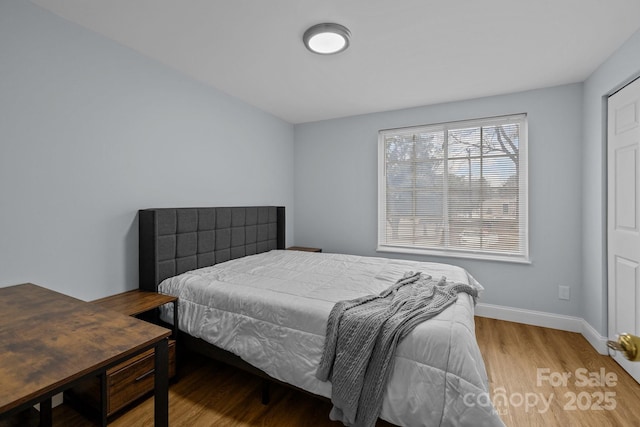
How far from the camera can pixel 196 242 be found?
2703mm

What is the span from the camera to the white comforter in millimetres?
1331

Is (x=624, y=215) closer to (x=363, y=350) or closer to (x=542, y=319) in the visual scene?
(x=542, y=319)

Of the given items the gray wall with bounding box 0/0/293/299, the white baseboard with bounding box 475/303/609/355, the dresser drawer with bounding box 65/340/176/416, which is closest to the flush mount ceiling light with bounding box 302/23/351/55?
the gray wall with bounding box 0/0/293/299

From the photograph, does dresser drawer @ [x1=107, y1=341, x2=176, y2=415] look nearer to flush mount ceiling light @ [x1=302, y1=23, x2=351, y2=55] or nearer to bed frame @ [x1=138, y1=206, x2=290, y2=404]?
bed frame @ [x1=138, y1=206, x2=290, y2=404]

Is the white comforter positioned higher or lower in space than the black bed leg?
higher

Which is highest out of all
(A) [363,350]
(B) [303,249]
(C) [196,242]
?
(C) [196,242]

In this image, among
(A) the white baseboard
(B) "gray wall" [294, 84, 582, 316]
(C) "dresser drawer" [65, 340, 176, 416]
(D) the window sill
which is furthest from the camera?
(D) the window sill

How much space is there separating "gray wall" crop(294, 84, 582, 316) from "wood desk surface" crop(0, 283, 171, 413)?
3159mm

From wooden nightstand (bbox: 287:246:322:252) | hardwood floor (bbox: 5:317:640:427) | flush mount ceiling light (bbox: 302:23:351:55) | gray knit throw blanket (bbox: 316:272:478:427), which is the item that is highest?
flush mount ceiling light (bbox: 302:23:351:55)

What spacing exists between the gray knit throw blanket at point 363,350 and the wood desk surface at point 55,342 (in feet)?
2.82

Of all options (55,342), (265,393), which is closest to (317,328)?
(265,393)

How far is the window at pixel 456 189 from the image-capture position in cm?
323

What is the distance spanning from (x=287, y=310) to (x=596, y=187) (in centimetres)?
296

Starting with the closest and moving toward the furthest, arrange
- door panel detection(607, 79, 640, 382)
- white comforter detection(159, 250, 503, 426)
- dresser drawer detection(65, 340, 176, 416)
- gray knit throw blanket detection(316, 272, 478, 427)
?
white comforter detection(159, 250, 503, 426), gray knit throw blanket detection(316, 272, 478, 427), dresser drawer detection(65, 340, 176, 416), door panel detection(607, 79, 640, 382)
